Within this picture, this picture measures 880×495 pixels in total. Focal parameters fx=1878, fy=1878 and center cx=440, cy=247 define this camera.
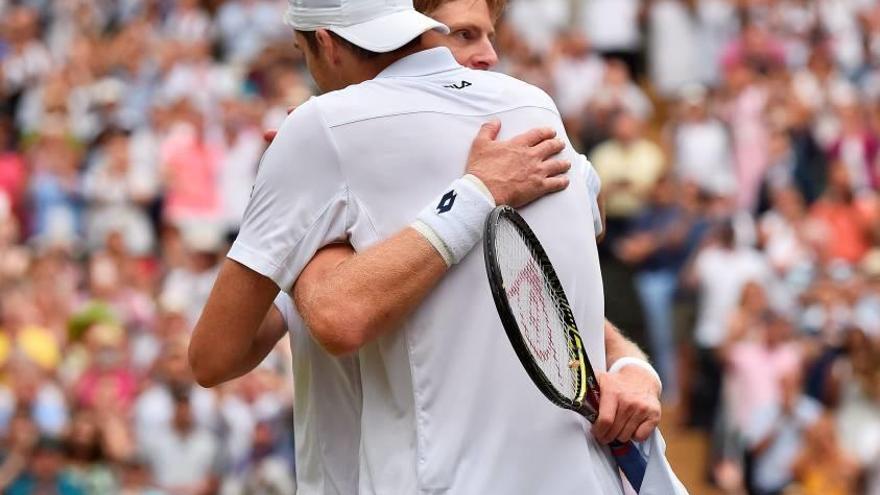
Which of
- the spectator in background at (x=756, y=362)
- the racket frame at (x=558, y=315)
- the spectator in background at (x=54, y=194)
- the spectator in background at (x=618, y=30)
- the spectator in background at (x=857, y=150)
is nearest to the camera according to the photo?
the racket frame at (x=558, y=315)

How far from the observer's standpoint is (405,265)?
338 cm

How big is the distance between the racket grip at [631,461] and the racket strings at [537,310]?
183mm

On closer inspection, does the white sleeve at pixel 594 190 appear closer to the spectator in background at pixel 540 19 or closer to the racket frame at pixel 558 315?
the racket frame at pixel 558 315

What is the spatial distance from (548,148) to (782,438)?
894cm

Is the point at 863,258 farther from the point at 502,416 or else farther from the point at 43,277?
the point at 502,416

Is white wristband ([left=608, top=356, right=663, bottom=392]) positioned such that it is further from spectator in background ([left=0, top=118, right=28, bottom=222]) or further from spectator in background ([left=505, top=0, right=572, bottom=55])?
spectator in background ([left=505, top=0, right=572, bottom=55])

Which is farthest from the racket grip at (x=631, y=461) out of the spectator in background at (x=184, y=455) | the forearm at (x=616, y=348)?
the spectator in background at (x=184, y=455)

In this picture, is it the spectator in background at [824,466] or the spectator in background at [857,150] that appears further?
the spectator in background at [857,150]

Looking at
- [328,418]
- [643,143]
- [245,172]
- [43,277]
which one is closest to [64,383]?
[43,277]

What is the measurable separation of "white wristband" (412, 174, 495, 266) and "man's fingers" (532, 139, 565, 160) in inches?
6.3

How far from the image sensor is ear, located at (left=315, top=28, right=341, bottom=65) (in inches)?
141

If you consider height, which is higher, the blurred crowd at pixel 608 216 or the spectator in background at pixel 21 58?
the blurred crowd at pixel 608 216

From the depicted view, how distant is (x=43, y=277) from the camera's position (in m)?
14.2

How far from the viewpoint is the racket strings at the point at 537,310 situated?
11.0ft
